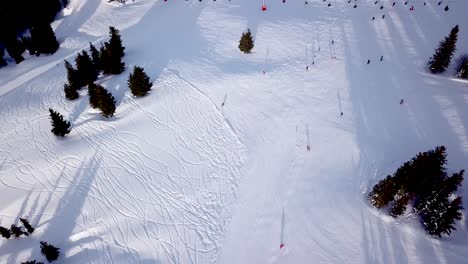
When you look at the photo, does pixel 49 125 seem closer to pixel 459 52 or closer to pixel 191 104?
pixel 191 104

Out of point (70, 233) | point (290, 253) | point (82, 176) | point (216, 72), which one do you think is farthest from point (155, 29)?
point (290, 253)

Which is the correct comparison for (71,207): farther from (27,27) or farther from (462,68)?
(27,27)

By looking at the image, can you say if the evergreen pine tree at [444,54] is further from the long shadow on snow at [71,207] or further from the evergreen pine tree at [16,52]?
the evergreen pine tree at [16,52]

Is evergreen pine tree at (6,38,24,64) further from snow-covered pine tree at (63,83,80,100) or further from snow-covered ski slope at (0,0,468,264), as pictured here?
snow-covered pine tree at (63,83,80,100)

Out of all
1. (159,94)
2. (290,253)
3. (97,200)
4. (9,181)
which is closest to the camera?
(290,253)

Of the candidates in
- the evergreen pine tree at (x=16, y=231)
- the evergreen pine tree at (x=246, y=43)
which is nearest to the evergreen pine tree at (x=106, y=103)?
the evergreen pine tree at (x=16, y=231)

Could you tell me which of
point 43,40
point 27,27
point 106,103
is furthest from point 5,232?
point 27,27

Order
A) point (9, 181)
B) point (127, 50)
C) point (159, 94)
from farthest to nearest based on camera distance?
1. point (127, 50)
2. point (159, 94)
3. point (9, 181)
